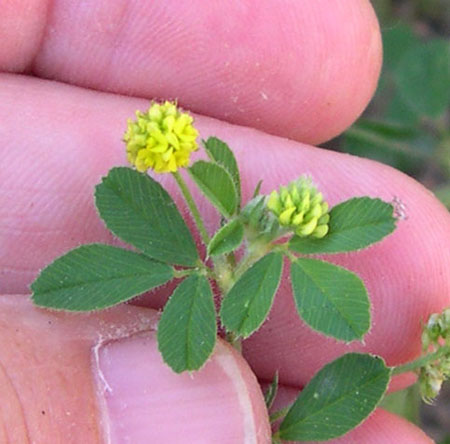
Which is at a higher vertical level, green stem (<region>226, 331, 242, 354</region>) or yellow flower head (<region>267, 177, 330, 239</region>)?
yellow flower head (<region>267, 177, 330, 239</region>)

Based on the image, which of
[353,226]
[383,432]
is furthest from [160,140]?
[383,432]

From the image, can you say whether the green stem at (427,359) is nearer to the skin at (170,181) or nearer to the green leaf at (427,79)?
the skin at (170,181)

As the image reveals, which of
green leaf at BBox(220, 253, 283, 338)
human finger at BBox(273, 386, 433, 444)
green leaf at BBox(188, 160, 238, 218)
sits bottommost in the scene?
human finger at BBox(273, 386, 433, 444)

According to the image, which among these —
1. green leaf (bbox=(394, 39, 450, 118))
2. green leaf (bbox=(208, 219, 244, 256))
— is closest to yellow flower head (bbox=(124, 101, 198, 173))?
green leaf (bbox=(208, 219, 244, 256))

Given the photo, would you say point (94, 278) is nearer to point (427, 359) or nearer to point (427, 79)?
point (427, 359)

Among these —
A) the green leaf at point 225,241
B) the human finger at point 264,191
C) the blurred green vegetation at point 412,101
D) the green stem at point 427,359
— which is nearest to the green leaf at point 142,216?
the green leaf at point 225,241

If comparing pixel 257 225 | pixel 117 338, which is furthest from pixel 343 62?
pixel 117 338

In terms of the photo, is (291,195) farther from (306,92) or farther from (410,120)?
(410,120)

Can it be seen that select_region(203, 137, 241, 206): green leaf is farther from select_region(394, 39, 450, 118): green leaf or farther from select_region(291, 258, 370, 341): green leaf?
select_region(394, 39, 450, 118): green leaf
